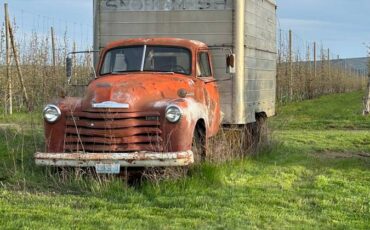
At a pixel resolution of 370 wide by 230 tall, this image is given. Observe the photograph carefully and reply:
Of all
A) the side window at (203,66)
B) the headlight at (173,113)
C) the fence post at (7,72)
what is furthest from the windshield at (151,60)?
the fence post at (7,72)

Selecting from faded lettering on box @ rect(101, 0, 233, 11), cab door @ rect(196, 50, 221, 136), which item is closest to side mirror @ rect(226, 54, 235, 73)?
cab door @ rect(196, 50, 221, 136)

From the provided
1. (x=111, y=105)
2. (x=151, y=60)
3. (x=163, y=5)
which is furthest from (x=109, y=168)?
(x=163, y=5)

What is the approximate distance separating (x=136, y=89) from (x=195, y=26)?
3.10 metres

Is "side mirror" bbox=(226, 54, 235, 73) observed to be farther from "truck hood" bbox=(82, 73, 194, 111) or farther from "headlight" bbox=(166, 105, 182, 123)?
"headlight" bbox=(166, 105, 182, 123)

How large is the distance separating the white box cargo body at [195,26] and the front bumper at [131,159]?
127 inches

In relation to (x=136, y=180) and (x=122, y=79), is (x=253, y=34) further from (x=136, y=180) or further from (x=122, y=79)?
(x=136, y=180)

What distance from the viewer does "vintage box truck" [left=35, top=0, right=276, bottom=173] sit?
7.85m

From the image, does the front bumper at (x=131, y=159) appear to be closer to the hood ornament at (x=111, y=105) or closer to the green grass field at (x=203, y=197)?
the green grass field at (x=203, y=197)

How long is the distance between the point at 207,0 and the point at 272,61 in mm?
Answer: 4054

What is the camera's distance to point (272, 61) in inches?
569

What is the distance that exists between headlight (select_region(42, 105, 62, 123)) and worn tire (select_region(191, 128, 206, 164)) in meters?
1.99

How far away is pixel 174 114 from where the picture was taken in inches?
308

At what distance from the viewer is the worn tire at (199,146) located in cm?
860

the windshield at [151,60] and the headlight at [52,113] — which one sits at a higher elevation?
the windshield at [151,60]
